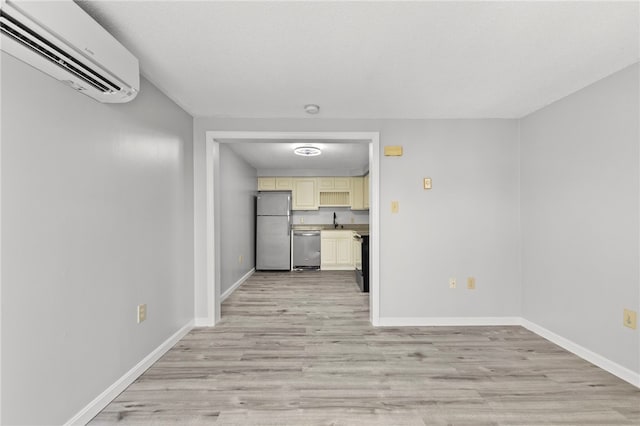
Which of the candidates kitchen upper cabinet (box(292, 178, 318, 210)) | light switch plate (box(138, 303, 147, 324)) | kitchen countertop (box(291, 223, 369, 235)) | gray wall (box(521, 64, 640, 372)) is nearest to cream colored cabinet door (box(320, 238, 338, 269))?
kitchen countertop (box(291, 223, 369, 235))

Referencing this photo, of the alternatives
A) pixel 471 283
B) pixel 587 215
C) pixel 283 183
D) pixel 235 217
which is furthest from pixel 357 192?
pixel 587 215

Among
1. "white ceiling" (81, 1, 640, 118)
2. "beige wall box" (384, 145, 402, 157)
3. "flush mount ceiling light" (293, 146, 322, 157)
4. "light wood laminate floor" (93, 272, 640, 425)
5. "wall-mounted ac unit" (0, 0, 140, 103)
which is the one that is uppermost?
"white ceiling" (81, 1, 640, 118)

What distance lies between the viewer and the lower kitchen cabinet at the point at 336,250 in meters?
6.60

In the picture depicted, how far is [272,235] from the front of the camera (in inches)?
253

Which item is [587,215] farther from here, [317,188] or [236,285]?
[317,188]

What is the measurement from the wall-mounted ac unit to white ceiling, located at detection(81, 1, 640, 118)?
171 mm

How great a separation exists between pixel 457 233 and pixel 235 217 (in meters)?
3.36

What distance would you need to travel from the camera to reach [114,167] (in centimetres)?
194

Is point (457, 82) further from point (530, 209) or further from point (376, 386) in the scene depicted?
point (376, 386)

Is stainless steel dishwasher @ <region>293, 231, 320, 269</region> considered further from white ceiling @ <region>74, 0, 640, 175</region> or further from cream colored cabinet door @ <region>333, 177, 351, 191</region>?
white ceiling @ <region>74, 0, 640, 175</region>

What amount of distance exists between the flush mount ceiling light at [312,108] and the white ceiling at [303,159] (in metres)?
0.70

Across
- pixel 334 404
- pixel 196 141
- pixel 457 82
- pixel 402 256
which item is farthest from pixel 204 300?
pixel 457 82

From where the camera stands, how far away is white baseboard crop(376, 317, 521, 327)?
3203 millimetres

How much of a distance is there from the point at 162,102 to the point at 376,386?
275 centimetres
